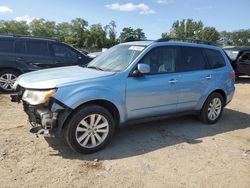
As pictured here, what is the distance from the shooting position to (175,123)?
6.50m

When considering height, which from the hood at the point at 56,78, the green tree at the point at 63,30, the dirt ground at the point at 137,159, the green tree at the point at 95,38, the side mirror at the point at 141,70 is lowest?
the dirt ground at the point at 137,159

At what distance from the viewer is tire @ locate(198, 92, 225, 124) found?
643 cm

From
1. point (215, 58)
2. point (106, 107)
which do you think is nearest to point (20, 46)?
point (106, 107)

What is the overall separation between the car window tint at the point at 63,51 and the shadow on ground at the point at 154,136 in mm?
4678

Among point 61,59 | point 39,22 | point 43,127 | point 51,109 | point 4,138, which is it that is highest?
point 39,22

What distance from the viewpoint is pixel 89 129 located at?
15.0ft

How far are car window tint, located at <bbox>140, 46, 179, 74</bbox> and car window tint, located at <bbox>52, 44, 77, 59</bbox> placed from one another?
16.5 feet

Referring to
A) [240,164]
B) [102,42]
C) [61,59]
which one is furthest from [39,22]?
[240,164]

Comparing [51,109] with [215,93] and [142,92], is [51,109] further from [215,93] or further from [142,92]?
[215,93]

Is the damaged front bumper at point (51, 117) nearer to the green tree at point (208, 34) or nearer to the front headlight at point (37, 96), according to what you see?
the front headlight at point (37, 96)

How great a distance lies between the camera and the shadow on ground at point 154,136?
4.69 m

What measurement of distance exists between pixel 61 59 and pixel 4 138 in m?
5.01

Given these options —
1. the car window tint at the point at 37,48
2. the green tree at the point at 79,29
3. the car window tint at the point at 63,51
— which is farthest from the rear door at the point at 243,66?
the green tree at the point at 79,29

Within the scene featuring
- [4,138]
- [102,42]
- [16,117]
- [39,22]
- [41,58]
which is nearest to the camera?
[4,138]
